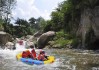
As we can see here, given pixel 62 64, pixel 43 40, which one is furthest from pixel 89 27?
pixel 62 64

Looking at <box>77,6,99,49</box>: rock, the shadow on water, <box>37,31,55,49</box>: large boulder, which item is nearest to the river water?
the shadow on water

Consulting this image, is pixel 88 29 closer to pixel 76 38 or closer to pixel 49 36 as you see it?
pixel 76 38

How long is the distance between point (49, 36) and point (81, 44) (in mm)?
8594

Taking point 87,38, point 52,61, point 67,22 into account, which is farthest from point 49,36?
point 52,61

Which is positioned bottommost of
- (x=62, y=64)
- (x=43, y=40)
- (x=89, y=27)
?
(x=62, y=64)

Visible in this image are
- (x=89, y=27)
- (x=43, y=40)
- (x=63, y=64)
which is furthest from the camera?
(x=43, y=40)

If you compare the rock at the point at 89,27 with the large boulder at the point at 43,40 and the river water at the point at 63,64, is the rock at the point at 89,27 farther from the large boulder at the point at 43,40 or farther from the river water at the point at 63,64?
the river water at the point at 63,64

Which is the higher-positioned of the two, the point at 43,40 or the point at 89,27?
the point at 89,27

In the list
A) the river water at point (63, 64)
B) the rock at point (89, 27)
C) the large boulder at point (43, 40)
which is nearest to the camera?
the river water at point (63, 64)

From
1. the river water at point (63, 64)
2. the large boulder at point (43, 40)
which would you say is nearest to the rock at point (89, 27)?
the large boulder at point (43, 40)

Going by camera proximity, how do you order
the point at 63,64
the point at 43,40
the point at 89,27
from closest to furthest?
1. the point at 63,64
2. the point at 89,27
3. the point at 43,40

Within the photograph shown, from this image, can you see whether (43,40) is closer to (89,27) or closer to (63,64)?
(89,27)

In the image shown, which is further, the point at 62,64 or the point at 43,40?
the point at 43,40

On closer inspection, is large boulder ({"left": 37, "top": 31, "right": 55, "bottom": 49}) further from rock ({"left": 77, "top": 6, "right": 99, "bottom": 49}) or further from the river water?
the river water
